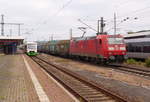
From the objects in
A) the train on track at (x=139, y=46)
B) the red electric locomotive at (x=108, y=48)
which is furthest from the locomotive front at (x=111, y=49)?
the train on track at (x=139, y=46)

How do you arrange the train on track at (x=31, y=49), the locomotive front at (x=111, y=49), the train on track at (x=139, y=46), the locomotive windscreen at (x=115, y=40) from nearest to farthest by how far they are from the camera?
the locomotive front at (x=111, y=49) → the locomotive windscreen at (x=115, y=40) → the train on track at (x=139, y=46) → the train on track at (x=31, y=49)

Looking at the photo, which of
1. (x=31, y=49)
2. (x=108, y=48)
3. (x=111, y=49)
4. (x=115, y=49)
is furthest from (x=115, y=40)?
(x=31, y=49)

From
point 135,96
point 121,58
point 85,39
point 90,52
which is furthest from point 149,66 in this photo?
point 135,96

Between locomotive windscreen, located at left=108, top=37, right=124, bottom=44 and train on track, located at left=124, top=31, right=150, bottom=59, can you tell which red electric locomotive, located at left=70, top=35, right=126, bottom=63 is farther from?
train on track, located at left=124, top=31, right=150, bottom=59

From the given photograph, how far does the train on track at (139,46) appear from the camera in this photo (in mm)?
22638

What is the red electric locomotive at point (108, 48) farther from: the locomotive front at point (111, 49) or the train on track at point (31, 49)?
the train on track at point (31, 49)

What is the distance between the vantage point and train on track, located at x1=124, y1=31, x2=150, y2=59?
2264cm

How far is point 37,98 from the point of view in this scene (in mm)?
7953

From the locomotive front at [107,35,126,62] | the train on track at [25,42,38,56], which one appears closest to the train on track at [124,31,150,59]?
the locomotive front at [107,35,126,62]

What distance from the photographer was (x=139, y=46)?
23922mm

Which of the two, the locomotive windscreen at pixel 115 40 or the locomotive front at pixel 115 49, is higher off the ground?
the locomotive windscreen at pixel 115 40

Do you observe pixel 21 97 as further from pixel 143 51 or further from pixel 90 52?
pixel 143 51

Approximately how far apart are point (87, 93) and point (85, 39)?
1568 centimetres

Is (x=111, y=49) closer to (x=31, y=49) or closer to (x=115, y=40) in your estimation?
(x=115, y=40)
